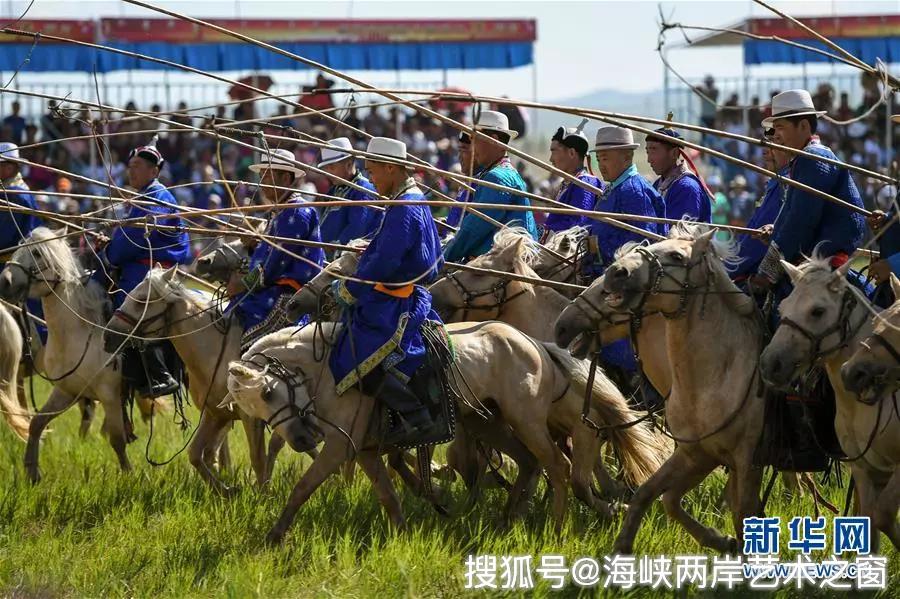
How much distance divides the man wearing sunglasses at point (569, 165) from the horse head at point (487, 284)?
882mm

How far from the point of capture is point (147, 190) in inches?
434

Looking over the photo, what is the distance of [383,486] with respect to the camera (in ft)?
27.1

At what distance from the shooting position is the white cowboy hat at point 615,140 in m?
9.56

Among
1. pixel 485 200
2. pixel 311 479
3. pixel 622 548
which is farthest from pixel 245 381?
pixel 485 200

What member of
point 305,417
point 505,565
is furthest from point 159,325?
point 505,565

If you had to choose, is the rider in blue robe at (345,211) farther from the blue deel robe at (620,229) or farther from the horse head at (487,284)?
the blue deel robe at (620,229)

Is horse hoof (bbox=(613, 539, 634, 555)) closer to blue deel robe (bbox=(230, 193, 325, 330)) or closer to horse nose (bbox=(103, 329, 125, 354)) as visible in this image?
blue deel robe (bbox=(230, 193, 325, 330))

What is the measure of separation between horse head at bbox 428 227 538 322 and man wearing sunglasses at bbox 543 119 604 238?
0.88 m

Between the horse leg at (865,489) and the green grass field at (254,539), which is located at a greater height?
the horse leg at (865,489)

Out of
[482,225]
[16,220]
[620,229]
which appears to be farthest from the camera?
[16,220]

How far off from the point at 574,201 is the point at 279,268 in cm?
217

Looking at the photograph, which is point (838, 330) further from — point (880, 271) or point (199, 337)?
point (199, 337)

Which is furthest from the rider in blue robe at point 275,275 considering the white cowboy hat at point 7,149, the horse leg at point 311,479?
the horse leg at point 311,479

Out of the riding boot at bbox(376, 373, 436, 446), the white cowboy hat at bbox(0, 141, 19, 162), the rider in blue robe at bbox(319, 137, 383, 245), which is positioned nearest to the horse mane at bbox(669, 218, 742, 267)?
the riding boot at bbox(376, 373, 436, 446)
